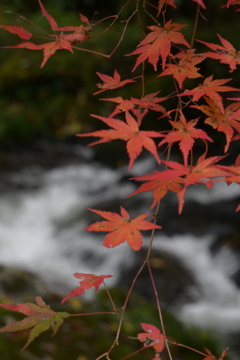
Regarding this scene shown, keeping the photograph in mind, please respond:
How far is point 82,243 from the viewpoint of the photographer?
5.57 meters

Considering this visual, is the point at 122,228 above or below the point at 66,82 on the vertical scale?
above

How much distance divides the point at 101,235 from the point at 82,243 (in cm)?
23

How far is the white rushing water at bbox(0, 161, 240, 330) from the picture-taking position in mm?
4582

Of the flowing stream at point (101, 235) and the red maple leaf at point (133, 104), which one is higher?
the red maple leaf at point (133, 104)

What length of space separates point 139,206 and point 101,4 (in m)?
8.78

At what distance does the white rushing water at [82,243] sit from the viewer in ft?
15.0

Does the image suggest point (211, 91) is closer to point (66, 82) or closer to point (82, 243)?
point (82, 243)

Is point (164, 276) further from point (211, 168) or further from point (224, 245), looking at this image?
point (211, 168)

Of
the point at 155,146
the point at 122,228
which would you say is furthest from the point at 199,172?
the point at 122,228

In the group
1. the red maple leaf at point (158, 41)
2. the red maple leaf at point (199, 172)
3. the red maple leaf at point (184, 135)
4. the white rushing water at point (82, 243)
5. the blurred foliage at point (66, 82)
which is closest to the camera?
the red maple leaf at point (199, 172)

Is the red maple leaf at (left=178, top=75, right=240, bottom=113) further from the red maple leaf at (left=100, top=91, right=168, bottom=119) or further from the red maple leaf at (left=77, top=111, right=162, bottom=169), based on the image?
the red maple leaf at (left=77, top=111, right=162, bottom=169)

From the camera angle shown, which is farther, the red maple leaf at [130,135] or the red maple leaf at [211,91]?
the red maple leaf at [211,91]

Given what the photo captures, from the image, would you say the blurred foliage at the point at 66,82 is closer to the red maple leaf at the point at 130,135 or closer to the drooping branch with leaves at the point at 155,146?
the drooping branch with leaves at the point at 155,146

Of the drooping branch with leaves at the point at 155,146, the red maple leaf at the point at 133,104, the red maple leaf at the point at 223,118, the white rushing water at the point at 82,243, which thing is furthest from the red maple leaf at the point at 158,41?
the white rushing water at the point at 82,243
